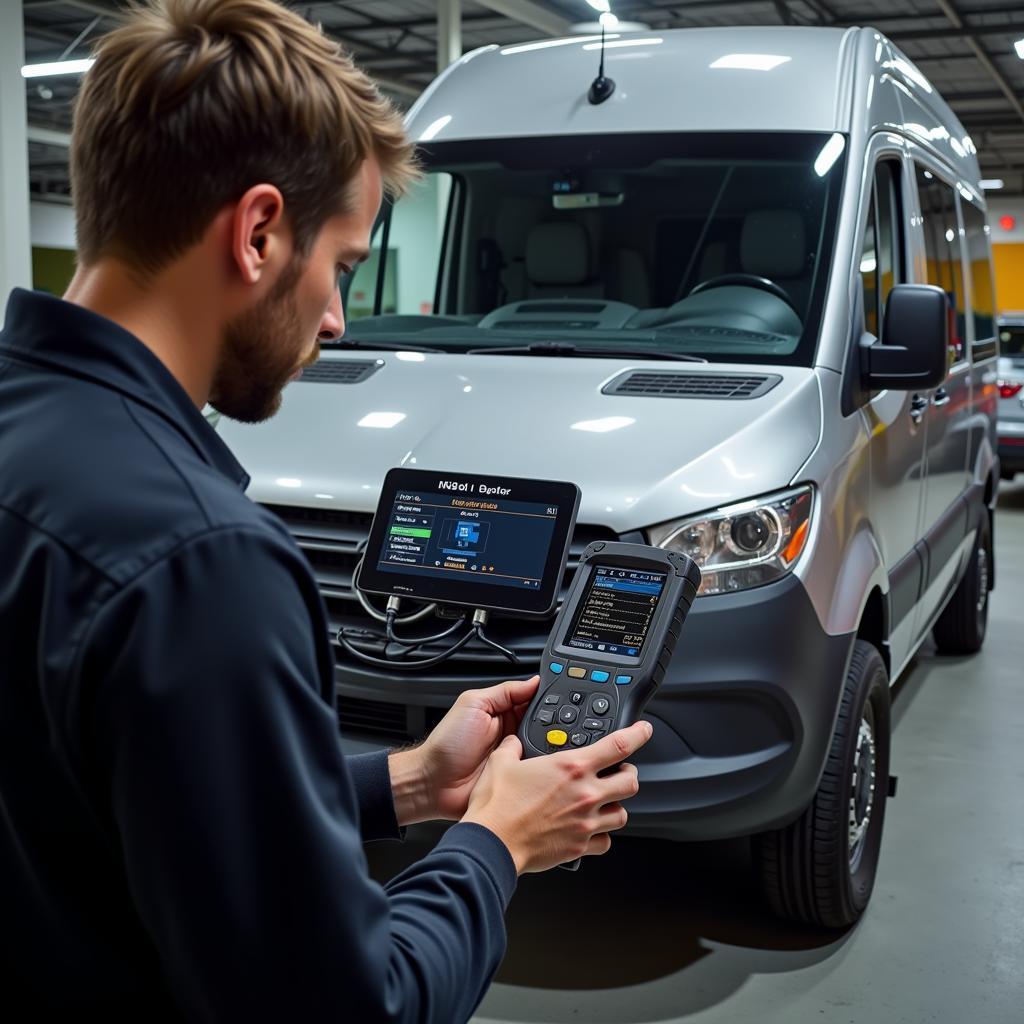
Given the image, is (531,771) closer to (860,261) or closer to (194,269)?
(194,269)

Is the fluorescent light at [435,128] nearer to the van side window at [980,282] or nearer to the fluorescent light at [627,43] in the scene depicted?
the fluorescent light at [627,43]

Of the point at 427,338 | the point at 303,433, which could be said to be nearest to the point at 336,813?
the point at 303,433

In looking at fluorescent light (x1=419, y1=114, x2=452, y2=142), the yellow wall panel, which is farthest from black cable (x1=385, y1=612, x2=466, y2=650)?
the yellow wall panel

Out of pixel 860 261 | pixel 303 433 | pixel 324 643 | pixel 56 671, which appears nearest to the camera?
pixel 56 671

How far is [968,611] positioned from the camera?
5.76 meters

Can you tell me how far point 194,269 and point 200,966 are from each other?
19.8 inches

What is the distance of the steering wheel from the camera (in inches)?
133

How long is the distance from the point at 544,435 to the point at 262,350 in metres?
1.84

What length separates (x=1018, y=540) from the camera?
9336 mm

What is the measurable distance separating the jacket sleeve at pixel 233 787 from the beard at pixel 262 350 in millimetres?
219

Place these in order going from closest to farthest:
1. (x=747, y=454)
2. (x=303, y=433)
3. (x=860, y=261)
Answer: (x=747, y=454), (x=303, y=433), (x=860, y=261)

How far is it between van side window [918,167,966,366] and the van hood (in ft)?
5.05

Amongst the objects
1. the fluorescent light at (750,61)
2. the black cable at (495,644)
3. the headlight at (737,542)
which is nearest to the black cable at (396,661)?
the black cable at (495,644)

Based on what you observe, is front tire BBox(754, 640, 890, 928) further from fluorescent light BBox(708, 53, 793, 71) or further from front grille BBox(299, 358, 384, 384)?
fluorescent light BBox(708, 53, 793, 71)
